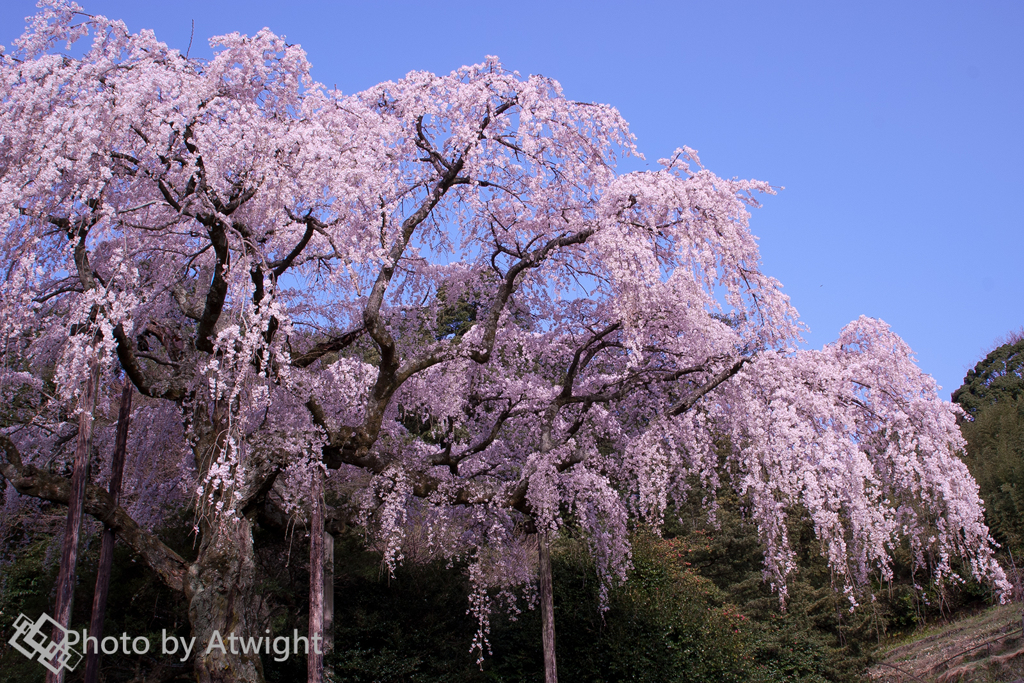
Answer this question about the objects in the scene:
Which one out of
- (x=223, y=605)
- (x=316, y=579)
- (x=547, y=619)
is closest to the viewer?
(x=223, y=605)

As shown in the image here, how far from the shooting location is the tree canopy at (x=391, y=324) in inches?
258

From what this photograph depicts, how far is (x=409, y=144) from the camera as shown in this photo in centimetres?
909

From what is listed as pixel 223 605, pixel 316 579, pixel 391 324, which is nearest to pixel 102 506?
pixel 223 605

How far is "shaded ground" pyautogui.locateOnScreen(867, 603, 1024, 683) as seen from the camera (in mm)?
11938

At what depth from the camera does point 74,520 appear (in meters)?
6.97

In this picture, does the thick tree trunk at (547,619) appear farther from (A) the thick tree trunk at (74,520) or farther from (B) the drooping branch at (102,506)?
(A) the thick tree trunk at (74,520)

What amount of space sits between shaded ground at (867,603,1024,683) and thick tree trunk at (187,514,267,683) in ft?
35.9

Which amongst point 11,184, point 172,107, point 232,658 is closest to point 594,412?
point 232,658

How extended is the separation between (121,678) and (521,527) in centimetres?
642

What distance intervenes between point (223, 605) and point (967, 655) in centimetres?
1329

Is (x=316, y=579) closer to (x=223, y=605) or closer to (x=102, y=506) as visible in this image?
(x=223, y=605)

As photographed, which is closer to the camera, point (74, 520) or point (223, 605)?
point (74, 520)

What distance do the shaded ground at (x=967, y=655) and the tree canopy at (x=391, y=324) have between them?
19.9 ft

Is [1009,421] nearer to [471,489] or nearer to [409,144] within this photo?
[471,489]
